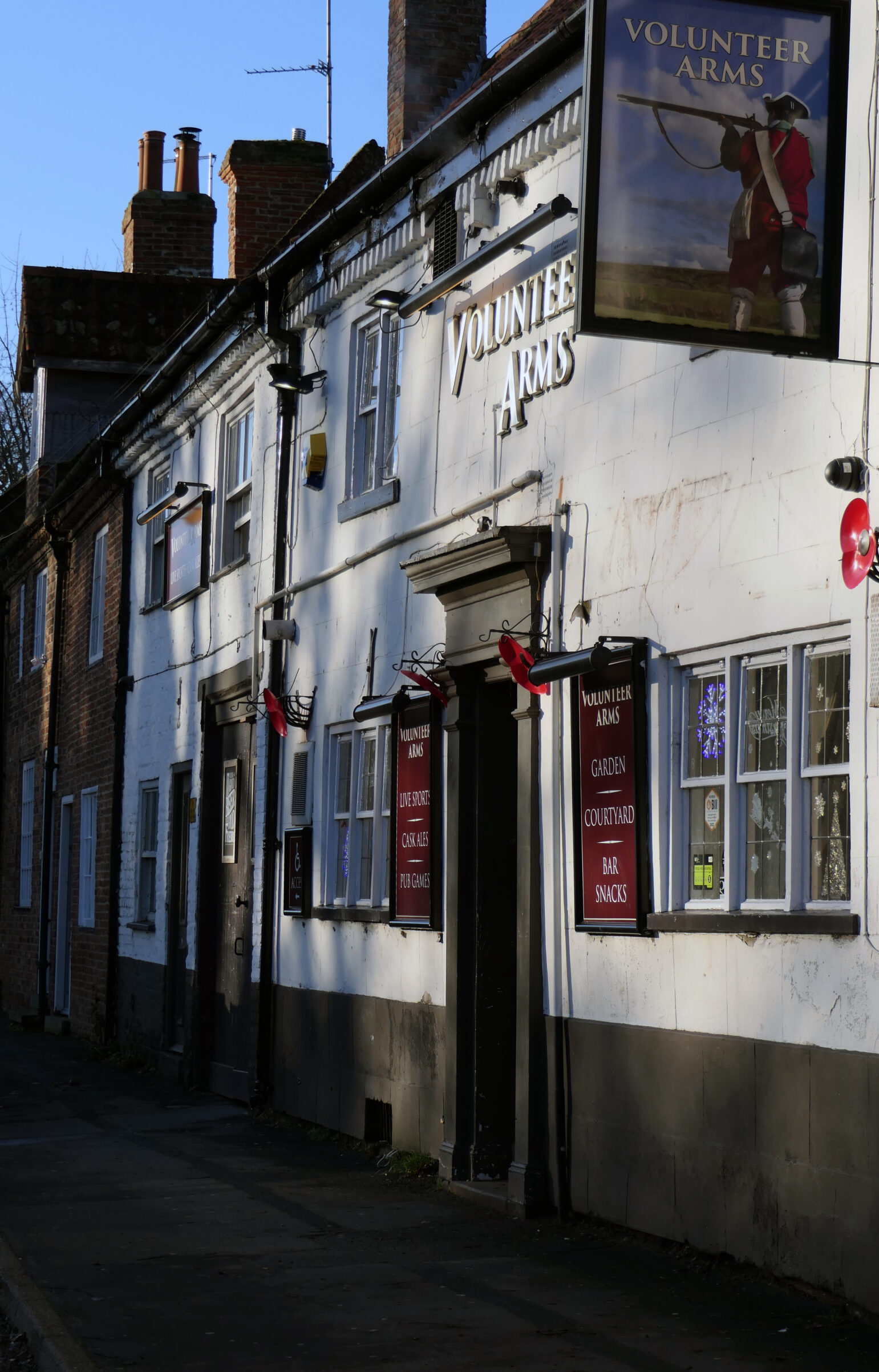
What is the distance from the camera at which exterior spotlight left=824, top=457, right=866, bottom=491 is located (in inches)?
261

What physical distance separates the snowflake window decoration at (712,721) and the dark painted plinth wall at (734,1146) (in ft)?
4.03

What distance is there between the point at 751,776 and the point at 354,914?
16.1 ft

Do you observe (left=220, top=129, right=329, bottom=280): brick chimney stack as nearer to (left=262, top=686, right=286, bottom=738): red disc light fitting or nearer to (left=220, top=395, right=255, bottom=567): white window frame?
(left=220, top=395, right=255, bottom=567): white window frame

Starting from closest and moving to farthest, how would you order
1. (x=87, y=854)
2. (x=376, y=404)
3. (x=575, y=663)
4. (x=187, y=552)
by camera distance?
(x=575, y=663) < (x=376, y=404) < (x=187, y=552) < (x=87, y=854)

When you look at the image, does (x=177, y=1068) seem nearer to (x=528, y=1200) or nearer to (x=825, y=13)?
(x=528, y=1200)

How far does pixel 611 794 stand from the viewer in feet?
27.4

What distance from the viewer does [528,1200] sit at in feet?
29.0

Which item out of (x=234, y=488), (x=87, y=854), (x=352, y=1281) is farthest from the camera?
(x=87, y=854)

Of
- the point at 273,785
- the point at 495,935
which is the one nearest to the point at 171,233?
the point at 273,785

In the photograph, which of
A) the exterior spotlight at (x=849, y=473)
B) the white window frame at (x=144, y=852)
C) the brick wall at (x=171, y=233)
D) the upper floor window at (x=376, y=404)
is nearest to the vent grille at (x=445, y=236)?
the upper floor window at (x=376, y=404)

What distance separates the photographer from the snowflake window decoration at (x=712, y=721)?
25.1 feet

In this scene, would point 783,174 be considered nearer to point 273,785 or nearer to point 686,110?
point 686,110

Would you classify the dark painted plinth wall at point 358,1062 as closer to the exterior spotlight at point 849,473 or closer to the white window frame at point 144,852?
the white window frame at point 144,852

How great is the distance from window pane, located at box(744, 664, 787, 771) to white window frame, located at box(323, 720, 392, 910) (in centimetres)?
402
